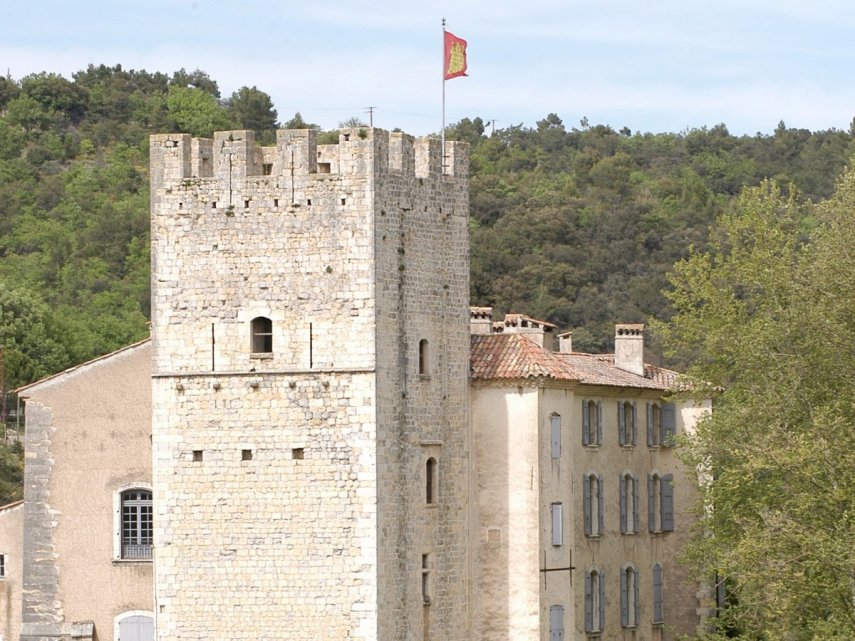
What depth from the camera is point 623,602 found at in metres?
59.6

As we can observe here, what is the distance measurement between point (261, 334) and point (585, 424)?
1007 centimetres

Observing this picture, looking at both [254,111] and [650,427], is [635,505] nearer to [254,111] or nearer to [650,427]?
[650,427]

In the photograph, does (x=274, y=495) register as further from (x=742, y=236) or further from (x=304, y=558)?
(x=742, y=236)

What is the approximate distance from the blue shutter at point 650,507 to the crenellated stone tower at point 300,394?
10404 mm

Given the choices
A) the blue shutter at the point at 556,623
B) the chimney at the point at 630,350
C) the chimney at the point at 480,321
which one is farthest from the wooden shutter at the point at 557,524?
the chimney at the point at 630,350

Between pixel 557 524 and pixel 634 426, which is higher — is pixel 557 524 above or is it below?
below

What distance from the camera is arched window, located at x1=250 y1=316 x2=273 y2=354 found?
168ft

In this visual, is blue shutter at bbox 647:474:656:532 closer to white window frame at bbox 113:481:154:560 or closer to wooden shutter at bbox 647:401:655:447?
wooden shutter at bbox 647:401:655:447

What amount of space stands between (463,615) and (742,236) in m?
11.3

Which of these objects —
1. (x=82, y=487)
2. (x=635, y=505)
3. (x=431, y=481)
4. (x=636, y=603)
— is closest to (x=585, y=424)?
(x=635, y=505)

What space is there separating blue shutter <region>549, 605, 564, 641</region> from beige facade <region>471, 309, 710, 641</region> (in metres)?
0.04

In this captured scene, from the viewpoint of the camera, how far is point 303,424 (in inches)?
1986

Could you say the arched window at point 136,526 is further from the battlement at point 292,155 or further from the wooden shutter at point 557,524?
the wooden shutter at point 557,524

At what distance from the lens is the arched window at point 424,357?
171ft
